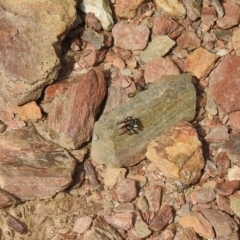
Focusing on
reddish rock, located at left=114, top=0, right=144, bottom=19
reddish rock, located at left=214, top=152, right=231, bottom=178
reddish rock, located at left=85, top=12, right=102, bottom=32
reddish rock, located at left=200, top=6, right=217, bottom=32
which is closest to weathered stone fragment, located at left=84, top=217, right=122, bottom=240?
reddish rock, located at left=214, top=152, right=231, bottom=178

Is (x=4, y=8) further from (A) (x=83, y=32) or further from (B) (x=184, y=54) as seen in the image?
(B) (x=184, y=54)

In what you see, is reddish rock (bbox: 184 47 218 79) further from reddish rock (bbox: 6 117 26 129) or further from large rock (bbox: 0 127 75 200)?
reddish rock (bbox: 6 117 26 129)

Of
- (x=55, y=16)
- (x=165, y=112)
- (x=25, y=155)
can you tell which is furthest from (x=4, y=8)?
(x=165, y=112)

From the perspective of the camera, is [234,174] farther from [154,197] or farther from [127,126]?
[127,126]

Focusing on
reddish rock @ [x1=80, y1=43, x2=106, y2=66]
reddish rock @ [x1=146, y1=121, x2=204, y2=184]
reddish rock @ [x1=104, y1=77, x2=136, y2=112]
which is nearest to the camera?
reddish rock @ [x1=146, y1=121, x2=204, y2=184]

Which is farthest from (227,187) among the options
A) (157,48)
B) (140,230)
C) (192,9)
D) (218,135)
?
(192,9)
